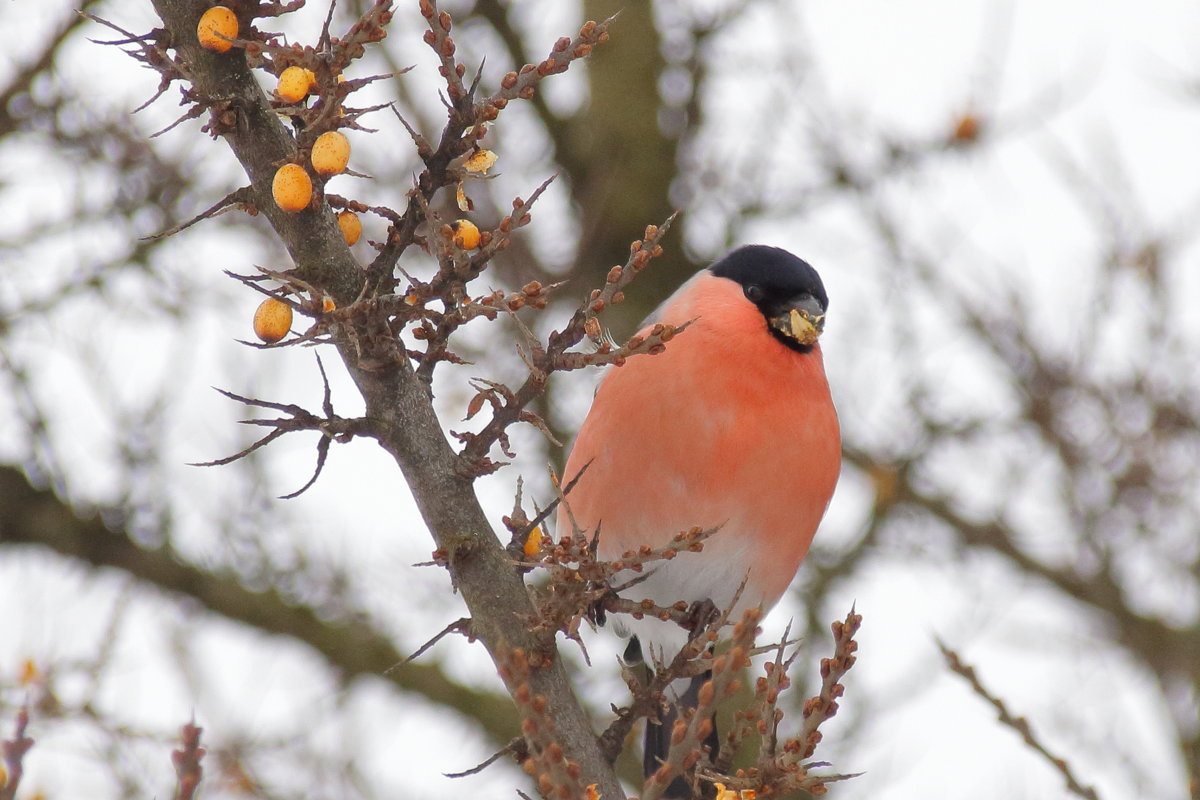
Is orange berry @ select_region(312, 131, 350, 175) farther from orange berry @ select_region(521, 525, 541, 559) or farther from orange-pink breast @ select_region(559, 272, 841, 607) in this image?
orange-pink breast @ select_region(559, 272, 841, 607)

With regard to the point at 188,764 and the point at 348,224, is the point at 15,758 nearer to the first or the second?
the point at 188,764

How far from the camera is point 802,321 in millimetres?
3492

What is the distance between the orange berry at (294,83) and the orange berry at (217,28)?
0.30 feet

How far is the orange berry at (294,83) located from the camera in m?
1.98

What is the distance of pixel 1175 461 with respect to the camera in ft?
16.4

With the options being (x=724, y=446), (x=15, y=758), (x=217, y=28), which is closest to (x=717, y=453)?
(x=724, y=446)

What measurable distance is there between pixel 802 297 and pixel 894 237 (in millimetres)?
1802

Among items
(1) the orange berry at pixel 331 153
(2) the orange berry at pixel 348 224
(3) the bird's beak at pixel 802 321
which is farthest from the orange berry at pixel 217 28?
(3) the bird's beak at pixel 802 321

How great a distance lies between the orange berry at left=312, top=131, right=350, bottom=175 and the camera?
1.97 metres

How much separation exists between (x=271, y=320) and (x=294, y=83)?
0.35 metres

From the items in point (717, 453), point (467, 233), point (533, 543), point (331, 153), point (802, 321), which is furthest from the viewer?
point (802, 321)

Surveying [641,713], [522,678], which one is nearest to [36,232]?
[641,713]

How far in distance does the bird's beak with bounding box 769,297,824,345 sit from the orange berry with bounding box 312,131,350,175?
1.75m

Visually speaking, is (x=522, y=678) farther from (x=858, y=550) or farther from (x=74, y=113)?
(x=858, y=550)
